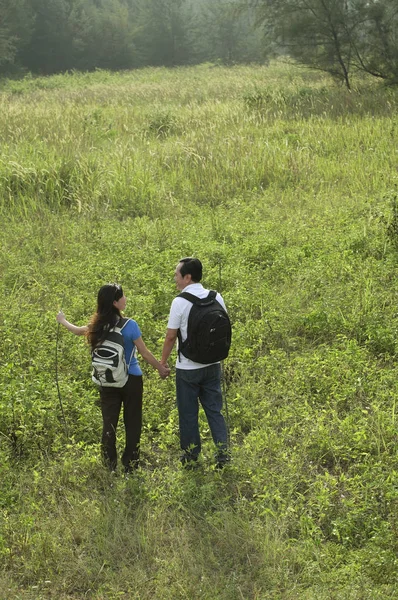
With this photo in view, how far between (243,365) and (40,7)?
52.1 meters

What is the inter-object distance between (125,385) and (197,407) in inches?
23.8

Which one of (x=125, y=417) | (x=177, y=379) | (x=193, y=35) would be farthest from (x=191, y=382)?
(x=193, y=35)

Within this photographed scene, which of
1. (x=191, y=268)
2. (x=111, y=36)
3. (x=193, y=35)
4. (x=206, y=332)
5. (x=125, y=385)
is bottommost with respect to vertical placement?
(x=125, y=385)

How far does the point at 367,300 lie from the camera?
7.05 metres

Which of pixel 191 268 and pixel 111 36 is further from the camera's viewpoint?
pixel 111 36

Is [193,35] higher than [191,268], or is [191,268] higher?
[193,35]

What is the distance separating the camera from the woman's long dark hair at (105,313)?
4629mm

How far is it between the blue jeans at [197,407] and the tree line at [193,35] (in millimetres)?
16802

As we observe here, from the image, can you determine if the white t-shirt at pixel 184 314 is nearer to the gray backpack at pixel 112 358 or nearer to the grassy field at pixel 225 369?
the gray backpack at pixel 112 358

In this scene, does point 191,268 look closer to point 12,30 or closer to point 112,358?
point 112,358

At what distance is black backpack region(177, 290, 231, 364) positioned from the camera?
463 cm

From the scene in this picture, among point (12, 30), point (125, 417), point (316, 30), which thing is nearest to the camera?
point (125, 417)

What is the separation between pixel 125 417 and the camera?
195 inches

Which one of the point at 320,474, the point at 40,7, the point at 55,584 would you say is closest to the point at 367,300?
the point at 320,474
